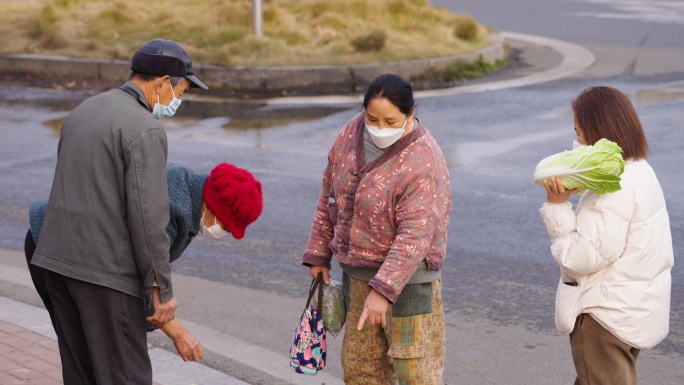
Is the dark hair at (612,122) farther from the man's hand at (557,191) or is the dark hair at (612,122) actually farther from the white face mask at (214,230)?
the white face mask at (214,230)

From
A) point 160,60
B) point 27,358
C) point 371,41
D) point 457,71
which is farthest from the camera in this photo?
point 371,41

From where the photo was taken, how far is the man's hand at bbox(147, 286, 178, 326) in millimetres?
3637

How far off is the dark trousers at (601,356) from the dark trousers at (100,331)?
5.39 ft

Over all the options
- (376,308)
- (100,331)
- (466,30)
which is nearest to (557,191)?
(376,308)

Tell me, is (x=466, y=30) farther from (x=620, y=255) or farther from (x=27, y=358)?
(x=620, y=255)

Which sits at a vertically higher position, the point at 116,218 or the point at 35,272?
the point at 116,218

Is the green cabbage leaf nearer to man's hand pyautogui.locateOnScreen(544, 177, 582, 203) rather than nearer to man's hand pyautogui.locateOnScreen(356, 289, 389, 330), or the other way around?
man's hand pyautogui.locateOnScreen(544, 177, 582, 203)

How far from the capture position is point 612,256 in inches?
143

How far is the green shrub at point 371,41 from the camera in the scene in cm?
1540

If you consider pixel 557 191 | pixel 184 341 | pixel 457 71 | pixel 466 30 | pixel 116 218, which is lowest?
pixel 457 71

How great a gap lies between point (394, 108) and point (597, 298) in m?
1.03

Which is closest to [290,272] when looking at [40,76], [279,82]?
[279,82]

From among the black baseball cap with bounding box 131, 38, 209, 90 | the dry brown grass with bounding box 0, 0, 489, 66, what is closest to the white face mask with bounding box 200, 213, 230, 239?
the black baseball cap with bounding box 131, 38, 209, 90

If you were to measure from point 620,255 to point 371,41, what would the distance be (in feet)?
39.4
